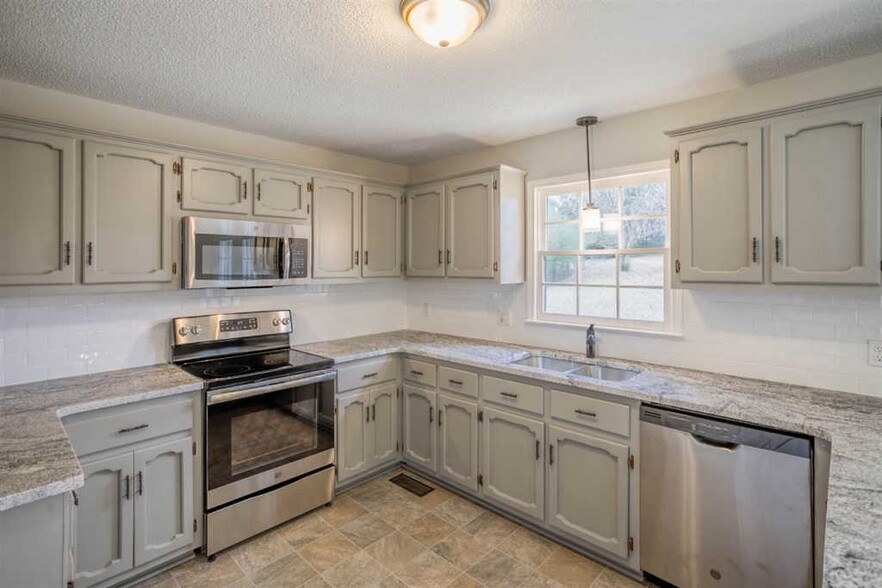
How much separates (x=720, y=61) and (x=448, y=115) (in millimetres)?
1441

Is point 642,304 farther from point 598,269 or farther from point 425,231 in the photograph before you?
point 425,231

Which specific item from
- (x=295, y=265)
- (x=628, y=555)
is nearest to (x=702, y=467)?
(x=628, y=555)

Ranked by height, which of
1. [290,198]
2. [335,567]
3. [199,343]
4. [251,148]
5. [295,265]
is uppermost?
[251,148]

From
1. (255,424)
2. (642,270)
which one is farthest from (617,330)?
(255,424)

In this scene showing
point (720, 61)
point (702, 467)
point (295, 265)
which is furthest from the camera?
point (295, 265)

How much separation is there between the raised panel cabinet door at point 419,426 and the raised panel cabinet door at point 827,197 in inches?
83.9

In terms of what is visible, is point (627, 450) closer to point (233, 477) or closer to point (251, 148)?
point (233, 477)

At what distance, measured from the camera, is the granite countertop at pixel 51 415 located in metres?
1.21

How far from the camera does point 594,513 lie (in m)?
2.24

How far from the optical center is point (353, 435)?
2.97m

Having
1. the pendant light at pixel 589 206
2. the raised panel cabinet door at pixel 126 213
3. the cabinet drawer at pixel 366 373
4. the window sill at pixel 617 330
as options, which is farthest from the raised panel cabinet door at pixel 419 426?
the raised panel cabinet door at pixel 126 213

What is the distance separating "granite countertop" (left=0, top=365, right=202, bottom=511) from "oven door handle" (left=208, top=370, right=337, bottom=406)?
0.11 m

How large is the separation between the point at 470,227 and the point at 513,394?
1.27m

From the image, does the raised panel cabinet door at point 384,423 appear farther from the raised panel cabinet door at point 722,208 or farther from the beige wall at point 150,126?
the raised panel cabinet door at point 722,208
